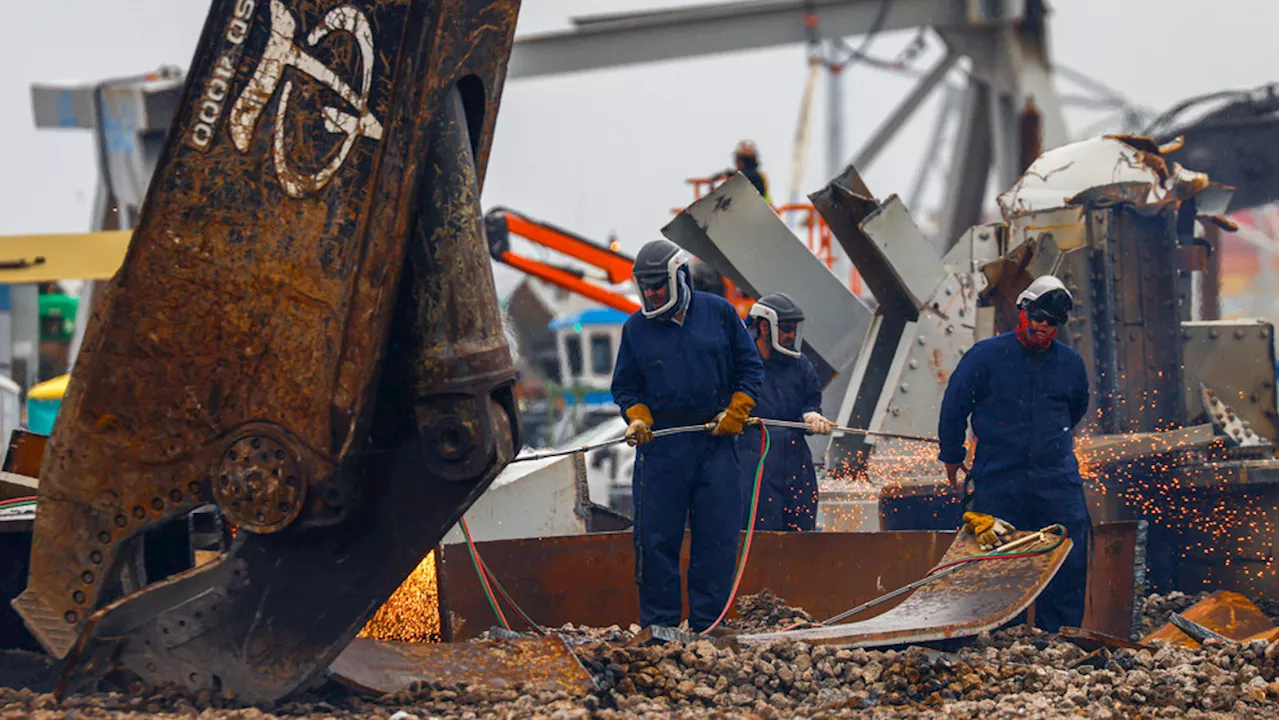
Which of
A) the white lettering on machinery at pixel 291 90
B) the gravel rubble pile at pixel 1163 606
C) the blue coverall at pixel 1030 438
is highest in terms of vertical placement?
the white lettering on machinery at pixel 291 90

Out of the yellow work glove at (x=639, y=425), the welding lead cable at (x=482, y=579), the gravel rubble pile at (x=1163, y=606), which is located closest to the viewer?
the welding lead cable at (x=482, y=579)

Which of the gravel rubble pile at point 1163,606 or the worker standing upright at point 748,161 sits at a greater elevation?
the worker standing upright at point 748,161

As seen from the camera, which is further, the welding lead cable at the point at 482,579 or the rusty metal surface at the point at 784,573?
the rusty metal surface at the point at 784,573

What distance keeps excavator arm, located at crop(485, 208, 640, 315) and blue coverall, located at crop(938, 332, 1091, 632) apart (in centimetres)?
915

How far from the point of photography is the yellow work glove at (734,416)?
5.85 m

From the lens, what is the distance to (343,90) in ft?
12.6

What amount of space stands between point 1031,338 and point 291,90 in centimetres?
377

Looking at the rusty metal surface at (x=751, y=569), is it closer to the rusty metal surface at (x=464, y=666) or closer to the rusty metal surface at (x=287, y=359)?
the rusty metal surface at (x=464, y=666)

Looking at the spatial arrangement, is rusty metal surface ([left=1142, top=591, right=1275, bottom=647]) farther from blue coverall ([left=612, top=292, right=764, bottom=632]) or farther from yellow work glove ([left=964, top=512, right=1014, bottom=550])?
blue coverall ([left=612, top=292, right=764, bottom=632])

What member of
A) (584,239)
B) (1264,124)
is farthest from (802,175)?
(1264,124)

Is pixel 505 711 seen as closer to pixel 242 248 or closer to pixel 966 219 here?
pixel 242 248

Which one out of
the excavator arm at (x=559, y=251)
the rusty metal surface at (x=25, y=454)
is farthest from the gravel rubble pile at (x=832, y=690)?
the excavator arm at (x=559, y=251)

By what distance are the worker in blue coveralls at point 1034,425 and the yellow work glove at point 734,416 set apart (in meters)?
1.18

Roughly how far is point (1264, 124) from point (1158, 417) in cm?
475
